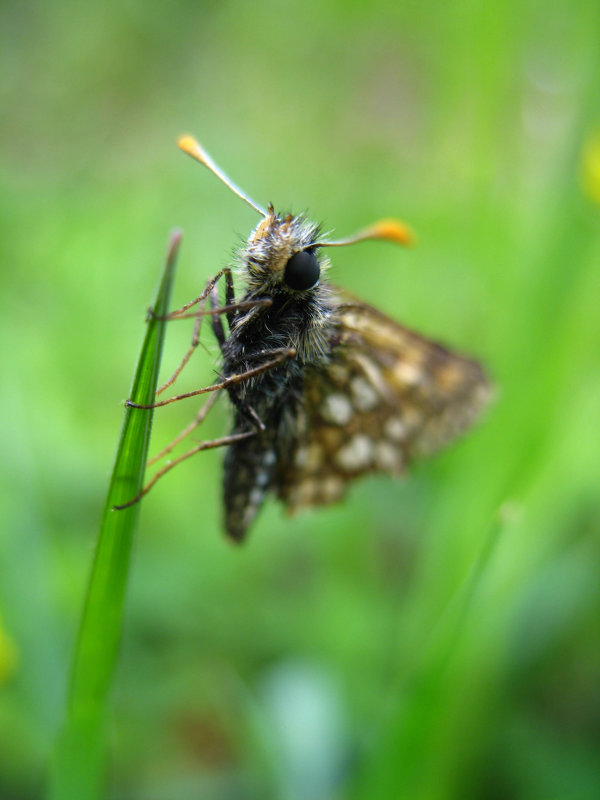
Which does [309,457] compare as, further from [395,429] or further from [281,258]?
[281,258]

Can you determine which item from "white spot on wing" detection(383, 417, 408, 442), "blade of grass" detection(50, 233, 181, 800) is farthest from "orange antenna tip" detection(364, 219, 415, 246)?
"blade of grass" detection(50, 233, 181, 800)

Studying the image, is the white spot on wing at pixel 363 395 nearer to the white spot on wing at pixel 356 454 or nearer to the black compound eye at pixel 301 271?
the white spot on wing at pixel 356 454

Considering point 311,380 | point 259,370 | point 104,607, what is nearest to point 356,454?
point 311,380

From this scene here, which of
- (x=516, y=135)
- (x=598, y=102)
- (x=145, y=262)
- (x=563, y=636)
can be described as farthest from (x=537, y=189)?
(x=563, y=636)

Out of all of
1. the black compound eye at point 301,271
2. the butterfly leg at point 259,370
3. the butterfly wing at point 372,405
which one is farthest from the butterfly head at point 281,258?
the butterfly wing at point 372,405

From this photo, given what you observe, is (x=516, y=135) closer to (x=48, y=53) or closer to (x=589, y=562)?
(x=589, y=562)

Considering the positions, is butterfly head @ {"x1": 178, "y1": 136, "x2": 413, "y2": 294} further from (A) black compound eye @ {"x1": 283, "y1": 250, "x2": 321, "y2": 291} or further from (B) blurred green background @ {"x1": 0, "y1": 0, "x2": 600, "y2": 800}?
(B) blurred green background @ {"x1": 0, "y1": 0, "x2": 600, "y2": 800}
